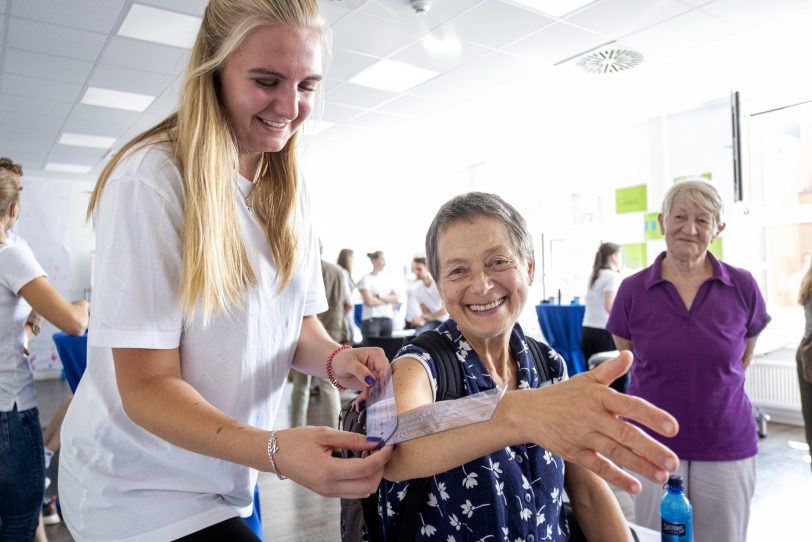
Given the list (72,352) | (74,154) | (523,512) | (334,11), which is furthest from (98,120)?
(523,512)

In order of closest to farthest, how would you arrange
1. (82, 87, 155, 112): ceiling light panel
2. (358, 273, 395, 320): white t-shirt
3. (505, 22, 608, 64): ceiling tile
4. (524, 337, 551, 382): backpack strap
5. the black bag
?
the black bag
(524, 337, 551, 382): backpack strap
(505, 22, 608, 64): ceiling tile
(82, 87, 155, 112): ceiling light panel
(358, 273, 395, 320): white t-shirt

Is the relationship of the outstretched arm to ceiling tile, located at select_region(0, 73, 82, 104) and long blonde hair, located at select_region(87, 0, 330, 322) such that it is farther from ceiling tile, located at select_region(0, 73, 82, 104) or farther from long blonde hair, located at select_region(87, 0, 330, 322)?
ceiling tile, located at select_region(0, 73, 82, 104)

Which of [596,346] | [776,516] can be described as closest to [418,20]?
[596,346]

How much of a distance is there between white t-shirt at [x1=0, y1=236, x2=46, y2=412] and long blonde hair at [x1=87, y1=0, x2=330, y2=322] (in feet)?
3.76

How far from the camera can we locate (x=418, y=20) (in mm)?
4254

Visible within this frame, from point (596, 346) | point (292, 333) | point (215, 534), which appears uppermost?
point (292, 333)

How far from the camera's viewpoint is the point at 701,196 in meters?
2.09

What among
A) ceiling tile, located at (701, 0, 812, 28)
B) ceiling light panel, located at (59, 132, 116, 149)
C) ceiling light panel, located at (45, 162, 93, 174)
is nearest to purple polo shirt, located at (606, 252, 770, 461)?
ceiling tile, located at (701, 0, 812, 28)

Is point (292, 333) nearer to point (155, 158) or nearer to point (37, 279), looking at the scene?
point (155, 158)

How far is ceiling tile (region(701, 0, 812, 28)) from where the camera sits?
4.07 metres

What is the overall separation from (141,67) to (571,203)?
552 cm

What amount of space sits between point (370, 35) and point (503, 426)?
4.26m

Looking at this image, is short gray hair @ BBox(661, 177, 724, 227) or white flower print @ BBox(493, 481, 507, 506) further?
short gray hair @ BBox(661, 177, 724, 227)

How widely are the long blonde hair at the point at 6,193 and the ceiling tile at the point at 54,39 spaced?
281cm
